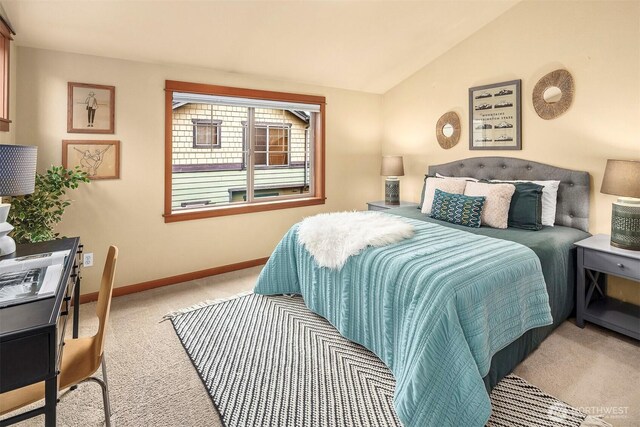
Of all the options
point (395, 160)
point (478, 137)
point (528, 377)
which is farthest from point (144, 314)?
point (478, 137)

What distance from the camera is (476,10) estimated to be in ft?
10.9

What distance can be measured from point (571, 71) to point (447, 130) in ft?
4.23

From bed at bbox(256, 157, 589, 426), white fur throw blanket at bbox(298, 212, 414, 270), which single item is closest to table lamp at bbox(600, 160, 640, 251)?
bed at bbox(256, 157, 589, 426)

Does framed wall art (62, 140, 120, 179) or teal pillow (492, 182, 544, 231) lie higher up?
framed wall art (62, 140, 120, 179)

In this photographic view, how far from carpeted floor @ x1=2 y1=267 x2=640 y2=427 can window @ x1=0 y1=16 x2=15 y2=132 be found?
1561 mm

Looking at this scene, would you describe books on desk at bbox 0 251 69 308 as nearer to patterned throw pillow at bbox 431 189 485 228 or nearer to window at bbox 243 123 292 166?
patterned throw pillow at bbox 431 189 485 228

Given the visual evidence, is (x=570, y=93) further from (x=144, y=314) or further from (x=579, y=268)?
(x=144, y=314)

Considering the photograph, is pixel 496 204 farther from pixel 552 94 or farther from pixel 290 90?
pixel 290 90

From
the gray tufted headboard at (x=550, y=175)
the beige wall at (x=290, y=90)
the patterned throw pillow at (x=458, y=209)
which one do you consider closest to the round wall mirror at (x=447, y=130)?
the beige wall at (x=290, y=90)

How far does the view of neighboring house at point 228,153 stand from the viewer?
3.99 meters

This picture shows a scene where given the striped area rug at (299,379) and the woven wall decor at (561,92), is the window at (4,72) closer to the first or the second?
the striped area rug at (299,379)

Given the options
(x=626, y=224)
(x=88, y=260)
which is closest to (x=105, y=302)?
(x=88, y=260)

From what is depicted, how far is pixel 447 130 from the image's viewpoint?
4059 mm

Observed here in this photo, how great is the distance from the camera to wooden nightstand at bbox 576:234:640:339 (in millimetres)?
2326
